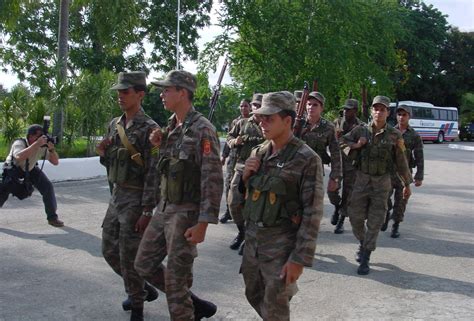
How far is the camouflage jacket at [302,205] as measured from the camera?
3064 mm

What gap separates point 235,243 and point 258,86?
18.0m

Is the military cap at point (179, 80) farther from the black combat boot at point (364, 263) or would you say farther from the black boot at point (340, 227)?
the black boot at point (340, 227)

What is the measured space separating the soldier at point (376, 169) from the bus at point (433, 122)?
33.9 m

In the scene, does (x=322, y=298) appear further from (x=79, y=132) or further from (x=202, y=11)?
(x=202, y=11)

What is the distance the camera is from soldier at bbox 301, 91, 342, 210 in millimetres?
6684

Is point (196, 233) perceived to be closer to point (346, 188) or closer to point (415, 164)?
point (346, 188)

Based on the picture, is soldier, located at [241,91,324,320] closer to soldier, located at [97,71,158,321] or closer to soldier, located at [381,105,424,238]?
soldier, located at [97,71,158,321]

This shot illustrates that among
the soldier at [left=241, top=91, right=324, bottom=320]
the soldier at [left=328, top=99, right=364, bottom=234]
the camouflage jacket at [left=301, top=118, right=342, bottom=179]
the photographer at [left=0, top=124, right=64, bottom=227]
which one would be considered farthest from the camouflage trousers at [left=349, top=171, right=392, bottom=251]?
the photographer at [left=0, top=124, right=64, bottom=227]

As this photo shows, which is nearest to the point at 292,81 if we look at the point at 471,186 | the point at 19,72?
the point at 471,186

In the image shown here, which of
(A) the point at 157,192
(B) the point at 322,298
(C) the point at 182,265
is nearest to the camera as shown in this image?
(C) the point at 182,265

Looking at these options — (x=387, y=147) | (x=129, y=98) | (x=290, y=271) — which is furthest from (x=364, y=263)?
(x=129, y=98)

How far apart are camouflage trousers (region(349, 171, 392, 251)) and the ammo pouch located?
110 inches

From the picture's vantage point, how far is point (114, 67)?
30.1 metres

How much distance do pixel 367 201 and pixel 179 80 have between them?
312 cm
